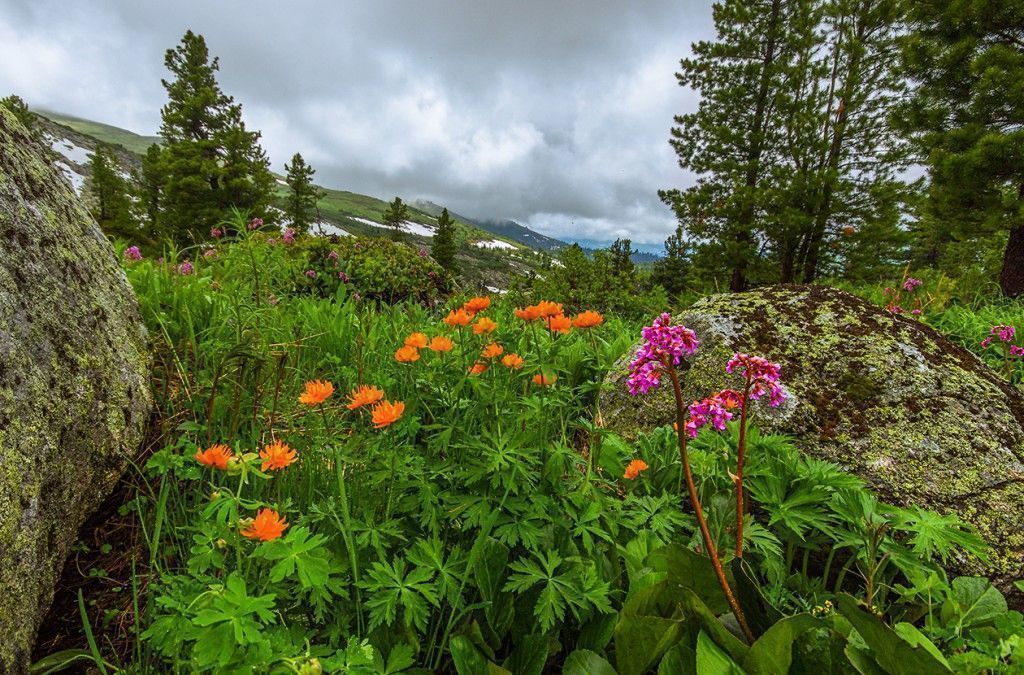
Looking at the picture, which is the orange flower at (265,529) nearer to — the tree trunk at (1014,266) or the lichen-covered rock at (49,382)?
the lichen-covered rock at (49,382)

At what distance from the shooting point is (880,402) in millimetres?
2262

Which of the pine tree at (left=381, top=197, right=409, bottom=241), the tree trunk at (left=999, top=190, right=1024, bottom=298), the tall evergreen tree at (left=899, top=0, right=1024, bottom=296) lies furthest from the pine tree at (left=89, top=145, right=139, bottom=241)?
the tree trunk at (left=999, top=190, right=1024, bottom=298)

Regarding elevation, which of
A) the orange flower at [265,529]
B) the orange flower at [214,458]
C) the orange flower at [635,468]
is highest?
the orange flower at [214,458]

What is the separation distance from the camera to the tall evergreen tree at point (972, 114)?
948cm

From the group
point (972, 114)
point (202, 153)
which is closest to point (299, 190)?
point (202, 153)

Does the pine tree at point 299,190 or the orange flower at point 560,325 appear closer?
the orange flower at point 560,325

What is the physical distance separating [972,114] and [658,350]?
49.1 ft

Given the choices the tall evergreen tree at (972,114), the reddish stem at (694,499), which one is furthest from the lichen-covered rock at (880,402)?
the tall evergreen tree at (972,114)

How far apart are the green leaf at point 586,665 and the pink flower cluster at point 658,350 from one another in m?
0.72

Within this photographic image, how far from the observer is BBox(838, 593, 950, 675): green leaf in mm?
984

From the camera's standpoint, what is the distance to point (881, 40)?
15141 millimetres

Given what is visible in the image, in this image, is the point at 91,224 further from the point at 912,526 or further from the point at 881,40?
the point at 881,40

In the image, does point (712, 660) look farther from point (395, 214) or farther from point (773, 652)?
point (395, 214)

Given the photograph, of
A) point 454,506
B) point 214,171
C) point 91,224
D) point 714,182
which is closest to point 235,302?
point 91,224
